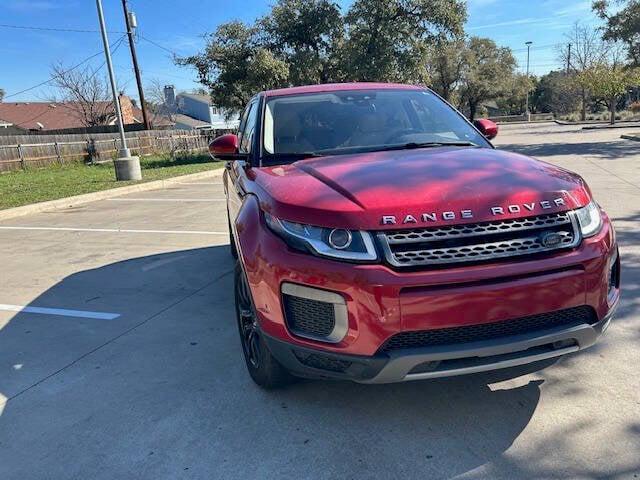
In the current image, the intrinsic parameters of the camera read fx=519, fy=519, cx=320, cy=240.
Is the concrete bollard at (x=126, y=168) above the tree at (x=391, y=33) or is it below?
below

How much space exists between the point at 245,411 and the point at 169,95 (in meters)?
71.2

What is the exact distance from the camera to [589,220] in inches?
101

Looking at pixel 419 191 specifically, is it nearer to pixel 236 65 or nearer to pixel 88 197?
pixel 88 197

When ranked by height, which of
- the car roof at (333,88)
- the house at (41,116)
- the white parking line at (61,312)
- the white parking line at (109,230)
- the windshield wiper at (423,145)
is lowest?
the white parking line at (61,312)

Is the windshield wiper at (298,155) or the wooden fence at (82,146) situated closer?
the windshield wiper at (298,155)

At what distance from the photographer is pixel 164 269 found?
231 inches

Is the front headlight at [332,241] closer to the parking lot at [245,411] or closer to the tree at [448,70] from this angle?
the parking lot at [245,411]

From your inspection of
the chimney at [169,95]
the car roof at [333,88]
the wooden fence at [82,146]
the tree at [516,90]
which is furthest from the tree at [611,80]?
the chimney at [169,95]

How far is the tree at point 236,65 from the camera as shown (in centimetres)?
2636

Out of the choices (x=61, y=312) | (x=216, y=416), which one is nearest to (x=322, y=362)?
(x=216, y=416)

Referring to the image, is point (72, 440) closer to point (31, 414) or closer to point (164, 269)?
point (31, 414)

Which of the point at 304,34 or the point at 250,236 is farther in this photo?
the point at 304,34

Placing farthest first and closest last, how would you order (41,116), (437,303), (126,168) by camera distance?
(41,116), (126,168), (437,303)

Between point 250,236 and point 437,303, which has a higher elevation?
point 250,236
